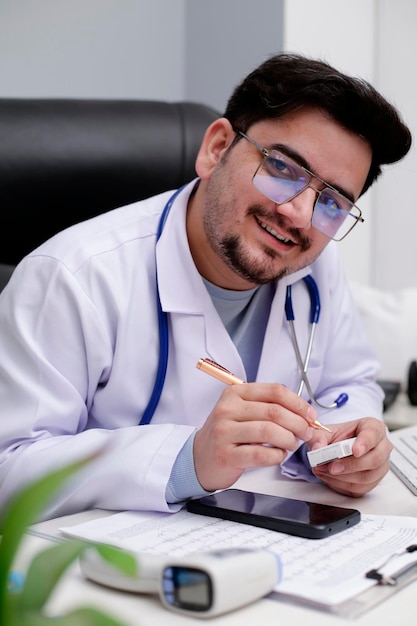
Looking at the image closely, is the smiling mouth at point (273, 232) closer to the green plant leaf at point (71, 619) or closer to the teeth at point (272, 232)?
the teeth at point (272, 232)

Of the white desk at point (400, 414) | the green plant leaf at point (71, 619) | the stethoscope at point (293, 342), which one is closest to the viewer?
the green plant leaf at point (71, 619)

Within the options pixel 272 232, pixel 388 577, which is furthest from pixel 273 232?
pixel 388 577

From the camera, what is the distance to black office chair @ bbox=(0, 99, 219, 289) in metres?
1.46

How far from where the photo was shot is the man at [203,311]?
1.00 metres

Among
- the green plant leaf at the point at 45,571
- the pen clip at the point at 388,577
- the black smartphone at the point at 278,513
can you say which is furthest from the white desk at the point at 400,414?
the green plant leaf at the point at 45,571

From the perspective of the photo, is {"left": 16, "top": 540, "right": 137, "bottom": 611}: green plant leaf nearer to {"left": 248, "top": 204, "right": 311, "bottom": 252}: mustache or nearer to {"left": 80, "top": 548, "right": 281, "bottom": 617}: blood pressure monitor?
{"left": 80, "top": 548, "right": 281, "bottom": 617}: blood pressure monitor

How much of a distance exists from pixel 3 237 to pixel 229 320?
472 mm

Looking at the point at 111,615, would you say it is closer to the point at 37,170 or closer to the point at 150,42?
the point at 37,170

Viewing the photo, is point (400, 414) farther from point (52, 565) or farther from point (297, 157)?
point (52, 565)

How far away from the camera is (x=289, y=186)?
122 cm

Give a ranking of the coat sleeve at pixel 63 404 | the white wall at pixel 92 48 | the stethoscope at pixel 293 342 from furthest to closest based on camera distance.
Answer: the white wall at pixel 92 48 < the stethoscope at pixel 293 342 < the coat sleeve at pixel 63 404

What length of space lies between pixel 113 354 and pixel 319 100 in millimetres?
518

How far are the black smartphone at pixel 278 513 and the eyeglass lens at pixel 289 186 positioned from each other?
0.47 metres

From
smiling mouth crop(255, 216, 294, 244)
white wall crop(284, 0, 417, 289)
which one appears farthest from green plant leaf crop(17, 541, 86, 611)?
white wall crop(284, 0, 417, 289)
